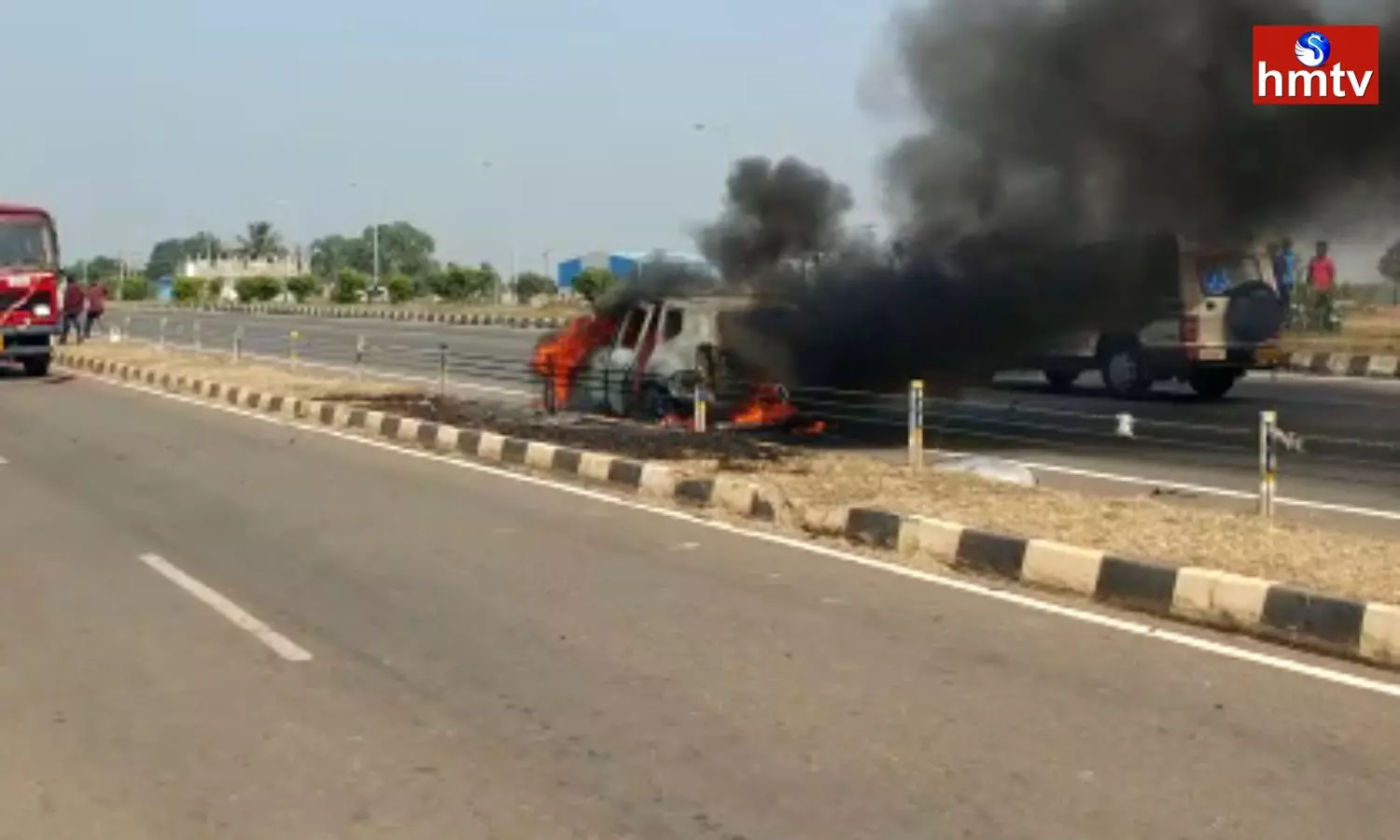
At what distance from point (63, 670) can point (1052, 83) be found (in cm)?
1341

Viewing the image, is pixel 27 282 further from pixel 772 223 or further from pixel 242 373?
pixel 772 223

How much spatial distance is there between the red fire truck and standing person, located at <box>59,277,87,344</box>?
376 cm

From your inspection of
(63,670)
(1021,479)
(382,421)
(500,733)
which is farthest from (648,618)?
(382,421)

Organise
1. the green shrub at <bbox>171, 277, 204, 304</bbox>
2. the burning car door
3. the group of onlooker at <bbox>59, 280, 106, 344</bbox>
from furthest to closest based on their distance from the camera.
Answer: the green shrub at <bbox>171, 277, 204, 304</bbox> → the group of onlooker at <bbox>59, 280, 106, 344</bbox> → the burning car door

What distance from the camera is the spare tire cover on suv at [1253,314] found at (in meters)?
19.2

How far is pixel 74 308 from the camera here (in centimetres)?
3300

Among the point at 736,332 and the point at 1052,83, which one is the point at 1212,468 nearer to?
the point at 736,332

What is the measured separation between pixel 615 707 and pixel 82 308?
31.6 metres

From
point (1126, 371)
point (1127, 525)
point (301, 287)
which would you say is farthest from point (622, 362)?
point (301, 287)

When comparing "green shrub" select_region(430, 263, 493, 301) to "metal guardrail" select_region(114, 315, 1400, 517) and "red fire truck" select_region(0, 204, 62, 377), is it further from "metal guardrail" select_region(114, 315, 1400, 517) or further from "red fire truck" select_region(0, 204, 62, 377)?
"metal guardrail" select_region(114, 315, 1400, 517)

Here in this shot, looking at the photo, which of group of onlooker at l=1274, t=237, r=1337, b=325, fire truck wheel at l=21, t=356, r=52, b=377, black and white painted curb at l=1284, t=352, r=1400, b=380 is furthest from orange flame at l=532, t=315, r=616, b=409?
fire truck wheel at l=21, t=356, r=52, b=377

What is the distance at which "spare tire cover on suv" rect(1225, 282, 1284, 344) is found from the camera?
63.1 ft

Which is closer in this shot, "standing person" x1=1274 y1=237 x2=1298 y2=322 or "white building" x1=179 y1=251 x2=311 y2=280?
"standing person" x1=1274 y1=237 x2=1298 y2=322

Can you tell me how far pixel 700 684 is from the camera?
236 inches
